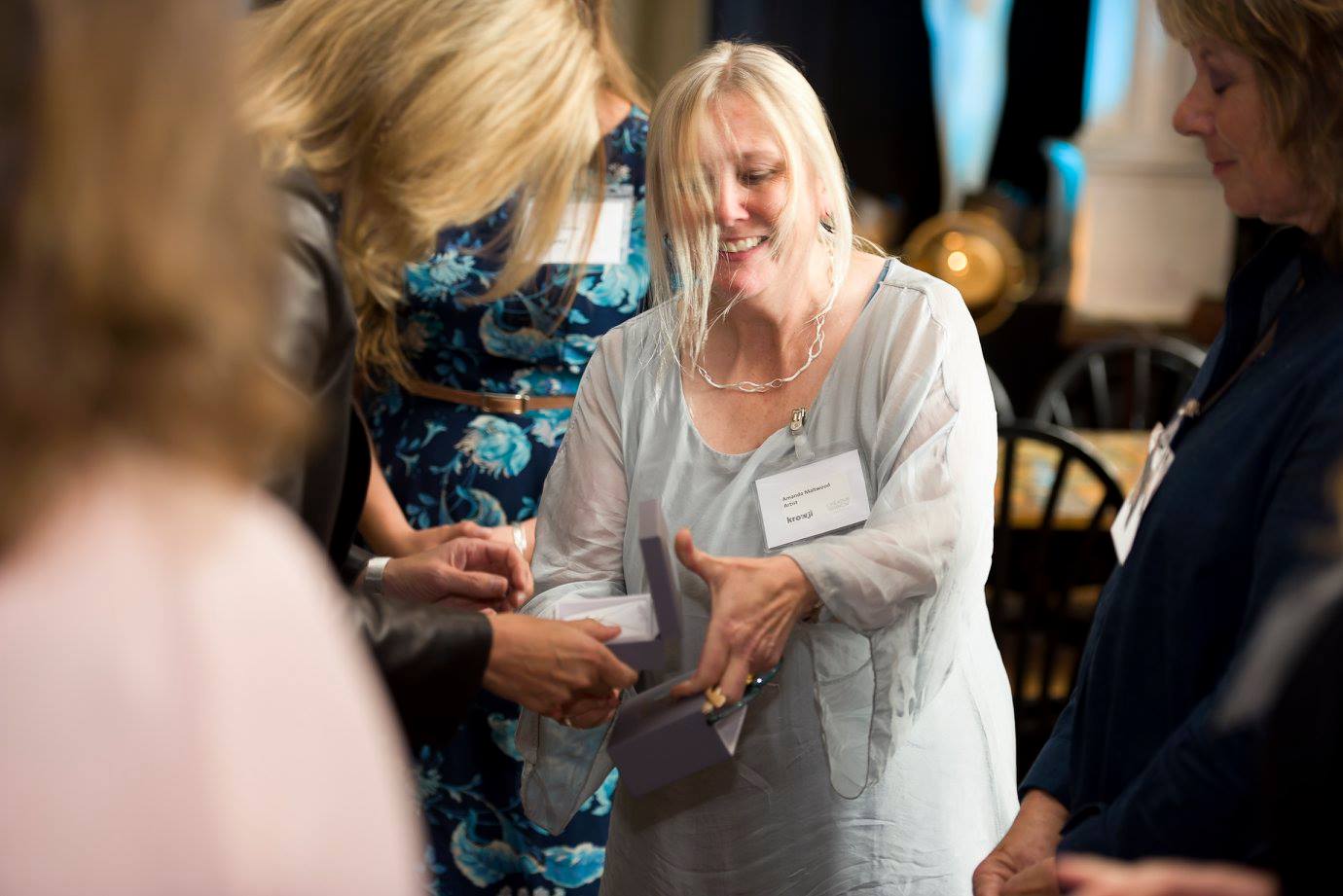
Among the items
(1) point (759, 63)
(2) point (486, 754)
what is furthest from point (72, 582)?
(2) point (486, 754)

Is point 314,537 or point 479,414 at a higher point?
point 314,537

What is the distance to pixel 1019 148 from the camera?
24.6ft

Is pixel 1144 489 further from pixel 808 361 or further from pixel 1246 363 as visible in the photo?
pixel 808 361

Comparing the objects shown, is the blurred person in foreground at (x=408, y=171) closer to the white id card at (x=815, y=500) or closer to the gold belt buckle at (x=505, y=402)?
the white id card at (x=815, y=500)

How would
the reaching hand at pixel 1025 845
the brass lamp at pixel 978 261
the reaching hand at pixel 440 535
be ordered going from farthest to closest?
the brass lamp at pixel 978 261, the reaching hand at pixel 440 535, the reaching hand at pixel 1025 845

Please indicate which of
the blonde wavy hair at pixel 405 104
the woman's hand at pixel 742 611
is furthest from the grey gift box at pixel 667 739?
the blonde wavy hair at pixel 405 104

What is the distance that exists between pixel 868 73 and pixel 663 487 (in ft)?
22.0

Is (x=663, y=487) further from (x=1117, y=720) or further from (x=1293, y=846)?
(x=1293, y=846)

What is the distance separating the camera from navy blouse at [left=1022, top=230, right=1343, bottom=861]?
1.07 metres

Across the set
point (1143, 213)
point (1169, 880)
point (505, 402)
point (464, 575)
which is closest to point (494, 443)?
point (505, 402)

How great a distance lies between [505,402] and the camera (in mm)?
2115

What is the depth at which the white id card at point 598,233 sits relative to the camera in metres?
2.05

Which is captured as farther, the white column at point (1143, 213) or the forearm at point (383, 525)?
the white column at point (1143, 213)

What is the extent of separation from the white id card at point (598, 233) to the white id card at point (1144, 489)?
96cm
